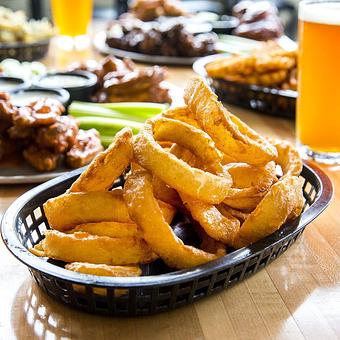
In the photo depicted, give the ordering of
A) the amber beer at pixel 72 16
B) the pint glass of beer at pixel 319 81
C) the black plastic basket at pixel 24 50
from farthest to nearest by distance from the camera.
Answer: the amber beer at pixel 72 16 < the black plastic basket at pixel 24 50 < the pint glass of beer at pixel 319 81

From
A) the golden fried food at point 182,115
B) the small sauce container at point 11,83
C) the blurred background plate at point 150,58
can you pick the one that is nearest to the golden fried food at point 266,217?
the golden fried food at point 182,115

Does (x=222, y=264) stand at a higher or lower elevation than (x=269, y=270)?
higher

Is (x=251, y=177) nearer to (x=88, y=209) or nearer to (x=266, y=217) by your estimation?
(x=266, y=217)

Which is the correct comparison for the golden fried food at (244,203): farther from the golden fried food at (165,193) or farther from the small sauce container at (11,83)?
the small sauce container at (11,83)

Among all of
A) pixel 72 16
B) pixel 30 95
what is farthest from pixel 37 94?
pixel 72 16

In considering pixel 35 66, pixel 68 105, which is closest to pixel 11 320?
pixel 68 105

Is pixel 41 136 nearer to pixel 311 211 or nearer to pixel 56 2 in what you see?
pixel 311 211
